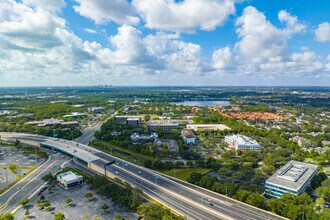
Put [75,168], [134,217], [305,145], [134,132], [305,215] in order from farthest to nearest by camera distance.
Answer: [134,132], [305,145], [75,168], [134,217], [305,215]

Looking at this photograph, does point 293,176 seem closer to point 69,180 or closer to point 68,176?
point 69,180

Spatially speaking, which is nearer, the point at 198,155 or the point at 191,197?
the point at 191,197

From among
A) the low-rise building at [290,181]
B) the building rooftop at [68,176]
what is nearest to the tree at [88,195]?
the building rooftop at [68,176]

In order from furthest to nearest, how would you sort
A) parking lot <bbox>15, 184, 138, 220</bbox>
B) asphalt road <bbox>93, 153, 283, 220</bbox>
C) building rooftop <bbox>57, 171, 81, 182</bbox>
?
building rooftop <bbox>57, 171, 81, 182</bbox> → parking lot <bbox>15, 184, 138, 220</bbox> → asphalt road <bbox>93, 153, 283, 220</bbox>

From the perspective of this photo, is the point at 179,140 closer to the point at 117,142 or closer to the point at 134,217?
the point at 117,142

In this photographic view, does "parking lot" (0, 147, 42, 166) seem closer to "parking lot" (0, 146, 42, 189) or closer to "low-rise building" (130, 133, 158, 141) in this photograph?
"parking lot" (0, 146, 42, 189)

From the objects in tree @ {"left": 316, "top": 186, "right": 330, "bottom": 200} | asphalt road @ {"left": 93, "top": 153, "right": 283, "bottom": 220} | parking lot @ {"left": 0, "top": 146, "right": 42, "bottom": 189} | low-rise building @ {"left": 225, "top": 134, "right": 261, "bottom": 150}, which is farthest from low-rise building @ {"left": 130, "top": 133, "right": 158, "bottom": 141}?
tree @ {"left": 316, "top": 186, "right": 330, "bottom": 200}

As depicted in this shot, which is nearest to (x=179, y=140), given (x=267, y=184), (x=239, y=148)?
(x=239, y=148)
